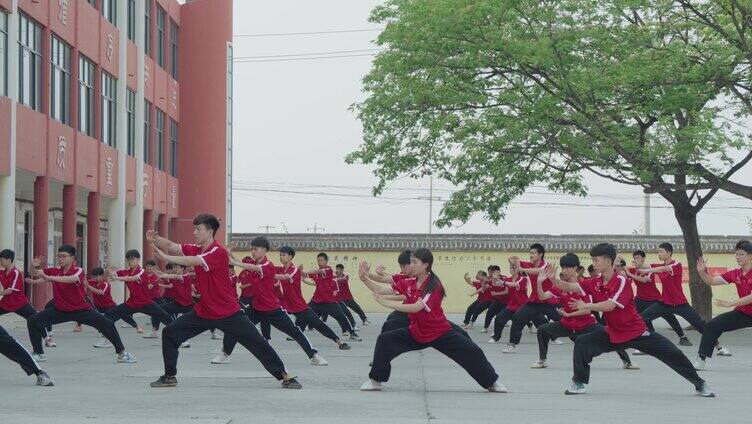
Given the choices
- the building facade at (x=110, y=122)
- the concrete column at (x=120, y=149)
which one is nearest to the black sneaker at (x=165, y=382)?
the building facade at (x=110, y=122)

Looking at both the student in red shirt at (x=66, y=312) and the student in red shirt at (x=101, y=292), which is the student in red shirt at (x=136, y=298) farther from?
the student in red shirt at (x=66, y=312)

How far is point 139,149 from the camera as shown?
39.5 metres

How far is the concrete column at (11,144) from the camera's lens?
2691cm

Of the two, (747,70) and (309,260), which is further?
(309,260)

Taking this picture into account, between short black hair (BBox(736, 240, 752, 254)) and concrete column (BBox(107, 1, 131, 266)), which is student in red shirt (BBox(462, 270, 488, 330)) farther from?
short black hair (BBox(736, 240, 752, 254))

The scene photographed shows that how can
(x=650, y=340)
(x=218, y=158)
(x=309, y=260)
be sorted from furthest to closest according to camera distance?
(x=309, y=260) → (x=218, y=158) → (x=650, y=340)

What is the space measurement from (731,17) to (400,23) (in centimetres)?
824

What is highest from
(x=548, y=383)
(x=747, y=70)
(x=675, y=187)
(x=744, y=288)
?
(x=747, y=70)

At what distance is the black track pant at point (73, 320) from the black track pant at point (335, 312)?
7.80 metres

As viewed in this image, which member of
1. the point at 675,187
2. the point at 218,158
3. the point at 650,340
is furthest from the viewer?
the point at 218,158

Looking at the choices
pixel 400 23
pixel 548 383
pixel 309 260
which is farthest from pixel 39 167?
pixel 309 260

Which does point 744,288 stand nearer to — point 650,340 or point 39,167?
point 650,340

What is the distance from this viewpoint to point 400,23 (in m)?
30.4

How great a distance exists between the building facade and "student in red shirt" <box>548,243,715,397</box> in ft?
55.5
